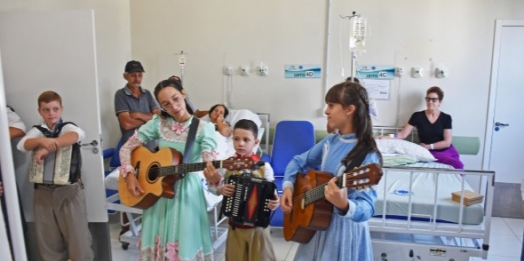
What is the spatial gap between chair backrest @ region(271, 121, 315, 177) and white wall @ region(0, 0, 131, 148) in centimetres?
196

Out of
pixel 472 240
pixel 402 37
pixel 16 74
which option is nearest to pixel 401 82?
A: pixel 402 37

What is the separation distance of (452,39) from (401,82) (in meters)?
0.72

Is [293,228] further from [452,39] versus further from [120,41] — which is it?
[120,41]

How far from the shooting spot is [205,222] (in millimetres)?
2113

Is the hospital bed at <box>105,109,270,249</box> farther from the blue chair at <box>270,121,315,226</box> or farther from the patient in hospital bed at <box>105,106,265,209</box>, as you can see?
the blue chair at <box>270,121,315,226</box>

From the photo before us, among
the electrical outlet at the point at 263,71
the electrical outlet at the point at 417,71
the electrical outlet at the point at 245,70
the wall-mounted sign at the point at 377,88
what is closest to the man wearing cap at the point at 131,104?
the electrical outlet at the point at 245,70

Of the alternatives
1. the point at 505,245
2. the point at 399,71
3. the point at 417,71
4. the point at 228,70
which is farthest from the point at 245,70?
the point at 505,245

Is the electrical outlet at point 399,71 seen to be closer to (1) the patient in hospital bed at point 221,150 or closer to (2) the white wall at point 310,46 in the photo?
(2) the white wall at point 310,46

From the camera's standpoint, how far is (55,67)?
9.32ft

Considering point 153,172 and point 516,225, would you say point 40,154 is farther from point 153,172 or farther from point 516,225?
point 516,225

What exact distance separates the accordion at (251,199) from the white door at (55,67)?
4.70 feet

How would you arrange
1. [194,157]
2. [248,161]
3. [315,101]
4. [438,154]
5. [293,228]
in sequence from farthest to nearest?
1. [315,101]
2. [438,154]
3. [194,157]
4. [248,161]
5. [293,228]

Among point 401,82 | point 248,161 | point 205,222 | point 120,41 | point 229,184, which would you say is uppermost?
point 120,41

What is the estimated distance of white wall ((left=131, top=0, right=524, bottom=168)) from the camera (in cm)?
430
